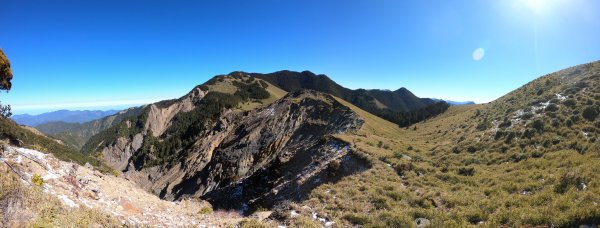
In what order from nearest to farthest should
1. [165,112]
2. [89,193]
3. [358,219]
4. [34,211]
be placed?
[34,211], [89,193], [358,219], [165,112]

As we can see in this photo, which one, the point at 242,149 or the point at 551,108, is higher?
the point at 551,108

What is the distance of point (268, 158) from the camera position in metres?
50.4

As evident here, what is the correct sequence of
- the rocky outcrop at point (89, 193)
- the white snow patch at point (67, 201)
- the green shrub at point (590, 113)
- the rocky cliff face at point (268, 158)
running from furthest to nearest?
the rocky cliff face at point (268, 158) < the green shrub at point (590, 113) < the rocky outcrop at point (89, 193) < the white snow patch at point (67, 201)

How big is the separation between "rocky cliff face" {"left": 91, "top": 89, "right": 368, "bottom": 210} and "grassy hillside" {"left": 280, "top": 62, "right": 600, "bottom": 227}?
2.71 meters

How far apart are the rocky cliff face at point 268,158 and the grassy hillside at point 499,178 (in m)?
2.71

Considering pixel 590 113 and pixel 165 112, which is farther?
pixel 165 112

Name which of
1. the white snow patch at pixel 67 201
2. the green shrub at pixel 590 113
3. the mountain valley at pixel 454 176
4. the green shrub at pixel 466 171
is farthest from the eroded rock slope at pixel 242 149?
the green shrub at pixel 590 113

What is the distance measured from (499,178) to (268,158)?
38312mm

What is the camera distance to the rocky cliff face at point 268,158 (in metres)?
22.4

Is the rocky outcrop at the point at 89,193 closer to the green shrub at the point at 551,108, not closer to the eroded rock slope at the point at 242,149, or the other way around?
the eroded rock slope at the point at 242,149

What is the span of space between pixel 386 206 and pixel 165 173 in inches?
3391

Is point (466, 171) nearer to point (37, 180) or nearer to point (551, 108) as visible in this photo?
point (551, 108)

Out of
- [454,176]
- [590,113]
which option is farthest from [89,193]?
[590,113]

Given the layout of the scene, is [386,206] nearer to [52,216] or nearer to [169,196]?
[52,216]
